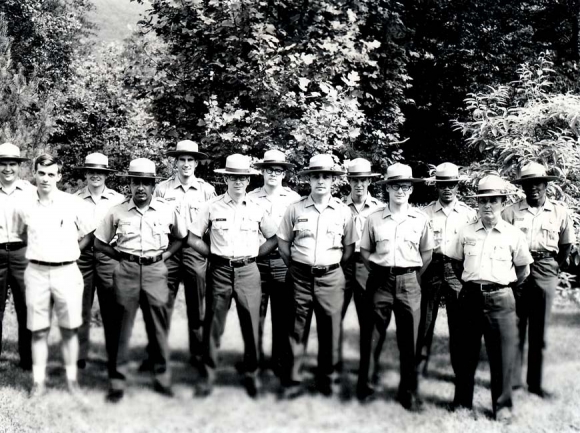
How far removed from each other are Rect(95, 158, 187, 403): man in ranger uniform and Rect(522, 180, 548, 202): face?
3.54 meters

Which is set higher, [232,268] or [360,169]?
[360,169]

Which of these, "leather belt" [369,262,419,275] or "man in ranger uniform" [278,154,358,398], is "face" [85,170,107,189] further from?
"leather belt" [369,262,419,275]

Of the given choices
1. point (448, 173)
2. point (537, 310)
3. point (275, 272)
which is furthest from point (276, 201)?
point (537, 310)

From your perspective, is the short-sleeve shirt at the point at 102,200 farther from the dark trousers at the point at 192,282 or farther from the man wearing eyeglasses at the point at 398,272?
the man wearing eyeglasses at the point at 398,272

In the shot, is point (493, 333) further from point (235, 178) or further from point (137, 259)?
point (137, 259)

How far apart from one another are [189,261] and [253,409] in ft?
6.34

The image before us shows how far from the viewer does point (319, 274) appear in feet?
18.1

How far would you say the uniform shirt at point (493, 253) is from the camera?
507 centimetres

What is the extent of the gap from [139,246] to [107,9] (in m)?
84.0

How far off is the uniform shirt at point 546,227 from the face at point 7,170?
5.14 m

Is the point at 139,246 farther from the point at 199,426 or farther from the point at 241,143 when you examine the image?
the point at 241,143

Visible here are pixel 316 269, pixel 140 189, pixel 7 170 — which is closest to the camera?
pixel 140 189

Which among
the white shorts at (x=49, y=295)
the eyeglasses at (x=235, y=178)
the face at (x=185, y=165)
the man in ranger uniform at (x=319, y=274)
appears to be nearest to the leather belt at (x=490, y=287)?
the man in ranger uniform at (x=319, y=274)

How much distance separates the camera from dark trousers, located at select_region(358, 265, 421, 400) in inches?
207
